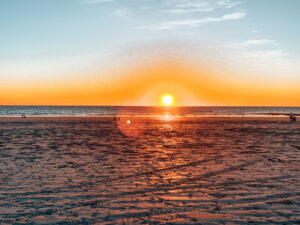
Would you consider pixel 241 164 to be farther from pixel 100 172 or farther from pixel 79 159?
pixel 79 159

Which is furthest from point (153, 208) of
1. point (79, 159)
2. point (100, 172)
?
point (79, 159)

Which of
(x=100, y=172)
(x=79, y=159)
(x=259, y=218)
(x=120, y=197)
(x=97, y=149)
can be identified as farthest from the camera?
(x=97, y=149)

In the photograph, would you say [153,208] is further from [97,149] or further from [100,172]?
[97,149]

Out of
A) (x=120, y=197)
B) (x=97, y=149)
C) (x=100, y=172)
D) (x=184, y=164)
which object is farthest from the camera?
(x=97, y=149)

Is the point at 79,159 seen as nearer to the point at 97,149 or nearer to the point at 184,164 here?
the point at 97,149

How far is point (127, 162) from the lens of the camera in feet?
45.4

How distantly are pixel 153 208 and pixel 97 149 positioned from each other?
11774 mm

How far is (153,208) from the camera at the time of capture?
726 cm

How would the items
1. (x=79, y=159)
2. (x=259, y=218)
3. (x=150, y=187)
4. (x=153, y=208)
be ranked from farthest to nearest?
1. (x=79, y=159)
2. (x=150, y=187)
3. (x=153, y=208)
4. (x=259, y=218)

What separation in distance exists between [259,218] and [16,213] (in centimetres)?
590

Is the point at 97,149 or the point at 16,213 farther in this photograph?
the point at 97,149

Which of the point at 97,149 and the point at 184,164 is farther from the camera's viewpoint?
the point at 97,149

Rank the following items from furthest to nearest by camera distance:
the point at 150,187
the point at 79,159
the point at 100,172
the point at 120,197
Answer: the point at 79,159
the point at 100,172
the point at 150,187
the point at 120,197

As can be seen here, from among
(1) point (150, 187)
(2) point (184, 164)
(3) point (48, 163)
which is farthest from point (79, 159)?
(1) point (150, 187)
